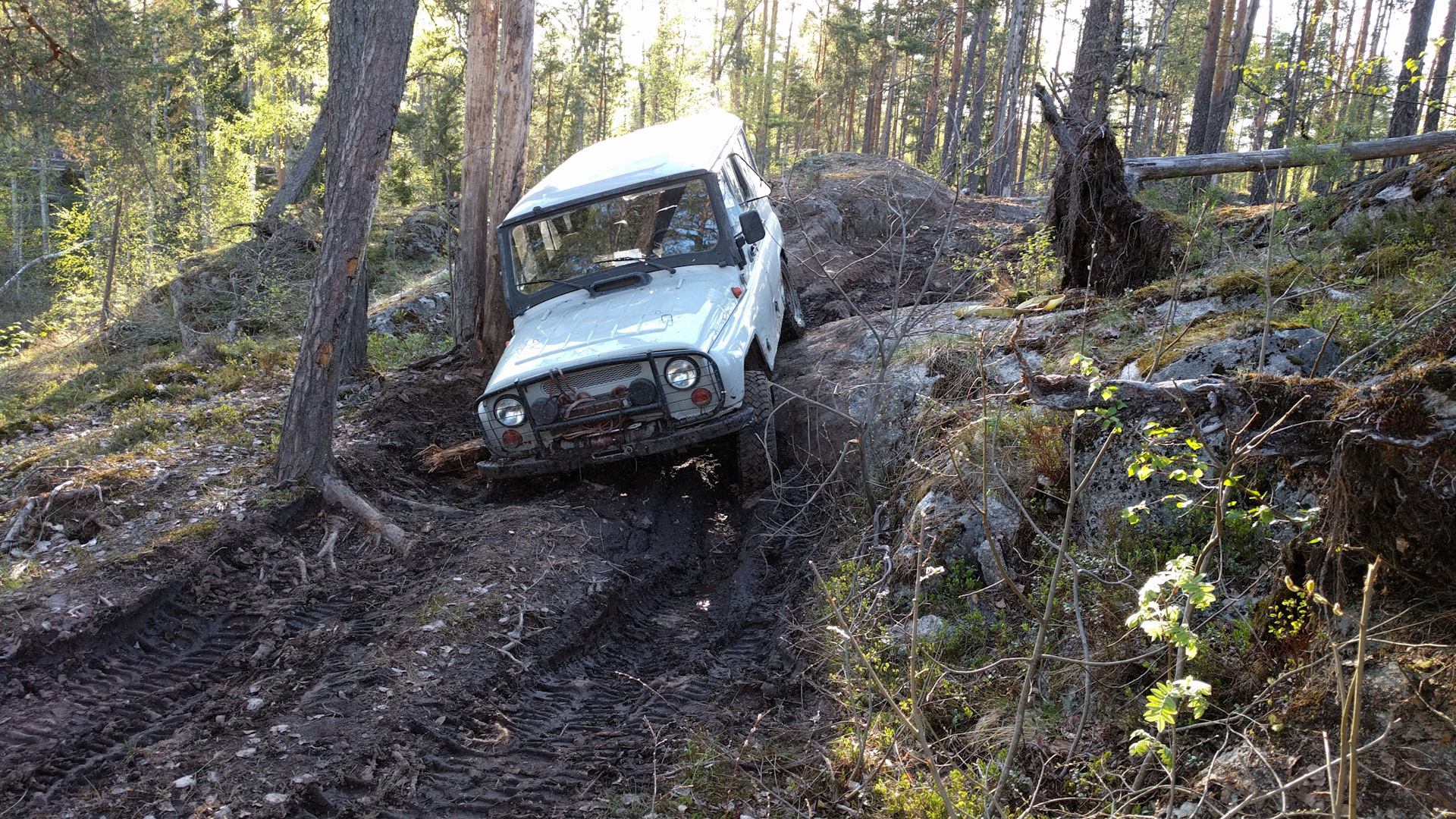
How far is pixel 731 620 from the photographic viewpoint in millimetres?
4605

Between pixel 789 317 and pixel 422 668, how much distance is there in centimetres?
539

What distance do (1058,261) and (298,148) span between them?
3156cm

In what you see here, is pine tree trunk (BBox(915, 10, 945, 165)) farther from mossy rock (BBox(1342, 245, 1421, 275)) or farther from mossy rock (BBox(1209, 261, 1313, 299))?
mossy rock (BBox(1342, 245, 1421, 275))

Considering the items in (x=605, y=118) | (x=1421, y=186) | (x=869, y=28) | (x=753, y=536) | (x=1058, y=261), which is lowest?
(x=753, y=536)

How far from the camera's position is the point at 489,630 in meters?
4.17

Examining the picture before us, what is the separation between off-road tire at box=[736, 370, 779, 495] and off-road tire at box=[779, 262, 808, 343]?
2487mm

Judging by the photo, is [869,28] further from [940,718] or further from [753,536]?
[940,718]

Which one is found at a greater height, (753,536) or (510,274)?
(510,274)

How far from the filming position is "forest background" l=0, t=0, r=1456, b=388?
1049 centimetres

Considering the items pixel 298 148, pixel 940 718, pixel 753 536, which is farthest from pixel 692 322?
pixel 298 148

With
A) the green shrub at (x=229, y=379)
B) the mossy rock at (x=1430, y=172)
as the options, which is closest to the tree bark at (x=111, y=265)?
the green shrub at (x=229, y=379)

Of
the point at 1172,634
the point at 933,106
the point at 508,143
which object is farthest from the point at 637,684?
the point at 933,106

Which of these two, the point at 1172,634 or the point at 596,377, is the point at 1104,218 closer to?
the point at 596,377

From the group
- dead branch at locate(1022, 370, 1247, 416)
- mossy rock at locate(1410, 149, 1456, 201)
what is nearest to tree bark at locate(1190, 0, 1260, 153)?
mossy rock at locate(1410, 149, 1456, 201)
